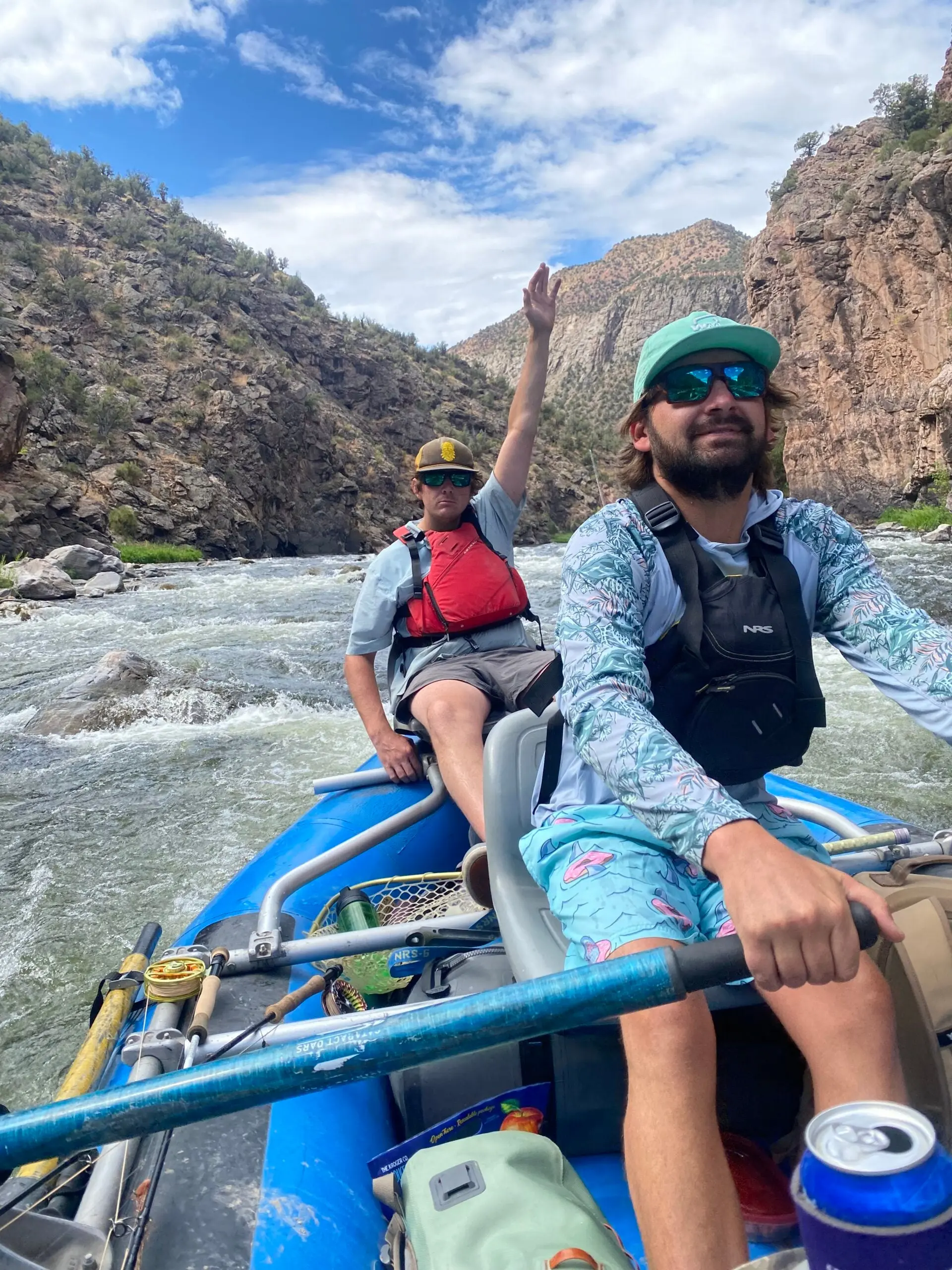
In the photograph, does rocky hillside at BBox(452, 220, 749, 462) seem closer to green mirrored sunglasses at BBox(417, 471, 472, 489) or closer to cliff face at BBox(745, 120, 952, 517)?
cliff face at BBox(745, 120, 952, 517)

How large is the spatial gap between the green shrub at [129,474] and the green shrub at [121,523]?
7.29 ft

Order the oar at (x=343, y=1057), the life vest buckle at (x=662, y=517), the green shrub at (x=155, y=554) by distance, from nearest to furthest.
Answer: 1. the oar at (x=343, y=1057)
2. the life vest buckle at (x=662, y=517)
3. the green shrub at (x=155, y=554)

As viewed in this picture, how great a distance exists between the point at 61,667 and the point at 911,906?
26.6 feet

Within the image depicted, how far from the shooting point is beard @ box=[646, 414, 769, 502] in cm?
157

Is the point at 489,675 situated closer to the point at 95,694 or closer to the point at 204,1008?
the point at 204,1008

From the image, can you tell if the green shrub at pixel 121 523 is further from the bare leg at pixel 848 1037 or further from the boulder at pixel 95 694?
the bare leg at pixel 848 1037

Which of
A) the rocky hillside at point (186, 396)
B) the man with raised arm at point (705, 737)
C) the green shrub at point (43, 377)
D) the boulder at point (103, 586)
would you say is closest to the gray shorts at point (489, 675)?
the man with raised arm at point (705, 737)

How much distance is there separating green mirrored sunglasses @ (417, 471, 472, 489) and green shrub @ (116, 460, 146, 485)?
23029 mm

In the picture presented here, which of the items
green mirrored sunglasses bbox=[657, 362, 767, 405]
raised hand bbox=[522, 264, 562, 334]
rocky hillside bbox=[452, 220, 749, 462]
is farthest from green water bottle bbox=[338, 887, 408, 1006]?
rocky hillside bbox=[452, 220, 749, 462]

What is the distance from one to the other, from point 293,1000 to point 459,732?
1.09 meters

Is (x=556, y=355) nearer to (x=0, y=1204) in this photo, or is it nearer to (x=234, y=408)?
(x=234, y=408)

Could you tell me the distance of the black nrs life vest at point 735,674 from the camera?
56.4 inches

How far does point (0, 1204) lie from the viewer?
1.09m

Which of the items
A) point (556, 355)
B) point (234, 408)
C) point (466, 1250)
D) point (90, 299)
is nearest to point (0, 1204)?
point (466, 1250)
